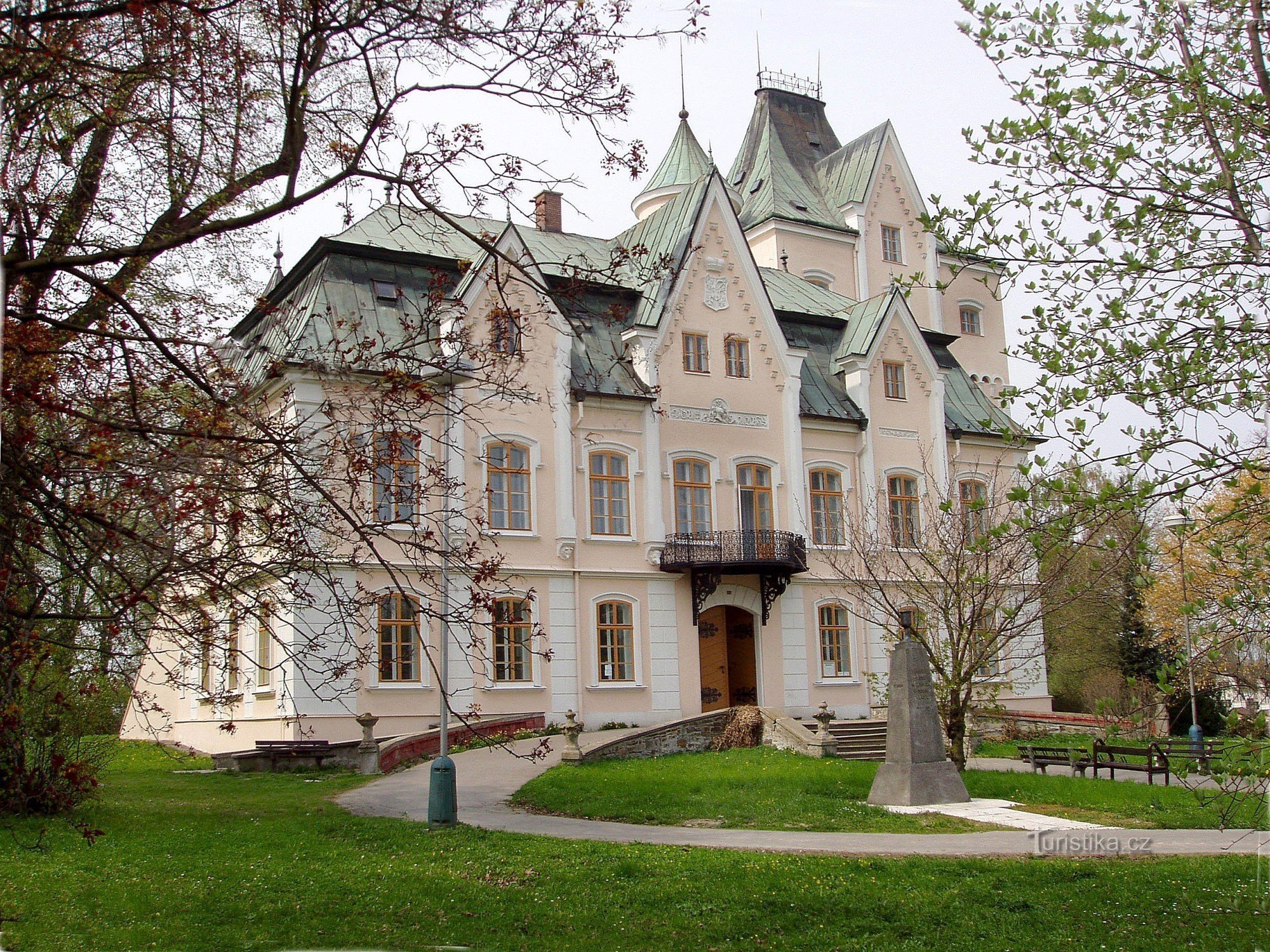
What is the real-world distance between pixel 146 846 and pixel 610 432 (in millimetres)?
17011

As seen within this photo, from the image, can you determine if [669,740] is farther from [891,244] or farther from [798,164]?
[798,164]

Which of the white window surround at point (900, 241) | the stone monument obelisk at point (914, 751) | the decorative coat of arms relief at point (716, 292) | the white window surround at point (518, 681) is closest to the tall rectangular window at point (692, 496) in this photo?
the decorative coat of arms relief at point (716, 292)

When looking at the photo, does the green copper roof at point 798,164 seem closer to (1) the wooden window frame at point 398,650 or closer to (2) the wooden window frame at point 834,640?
(2) the wooden window frame at point 834,640

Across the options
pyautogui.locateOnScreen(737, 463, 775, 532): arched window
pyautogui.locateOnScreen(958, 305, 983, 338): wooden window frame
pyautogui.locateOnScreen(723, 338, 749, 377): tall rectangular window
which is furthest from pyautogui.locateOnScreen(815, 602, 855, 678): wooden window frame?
pyautogui.locateOnScreen(958, 305, 983, 338): wooden window frame

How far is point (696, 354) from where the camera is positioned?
3003cm

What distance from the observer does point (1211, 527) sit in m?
7.71

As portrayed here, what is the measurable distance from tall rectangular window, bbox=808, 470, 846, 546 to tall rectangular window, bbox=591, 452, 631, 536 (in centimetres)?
558

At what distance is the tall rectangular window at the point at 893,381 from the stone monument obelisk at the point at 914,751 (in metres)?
16.7

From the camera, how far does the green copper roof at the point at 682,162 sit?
40625mm

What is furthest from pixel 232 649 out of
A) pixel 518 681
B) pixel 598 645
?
pixel 598 645

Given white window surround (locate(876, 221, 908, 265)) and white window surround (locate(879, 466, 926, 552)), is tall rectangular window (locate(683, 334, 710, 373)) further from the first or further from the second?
white window surround (locate(876, 221, 908, 265))

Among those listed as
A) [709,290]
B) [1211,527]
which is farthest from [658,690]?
[1211,527]

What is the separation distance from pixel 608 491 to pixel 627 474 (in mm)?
646

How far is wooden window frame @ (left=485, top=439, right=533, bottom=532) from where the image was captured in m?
26.7
